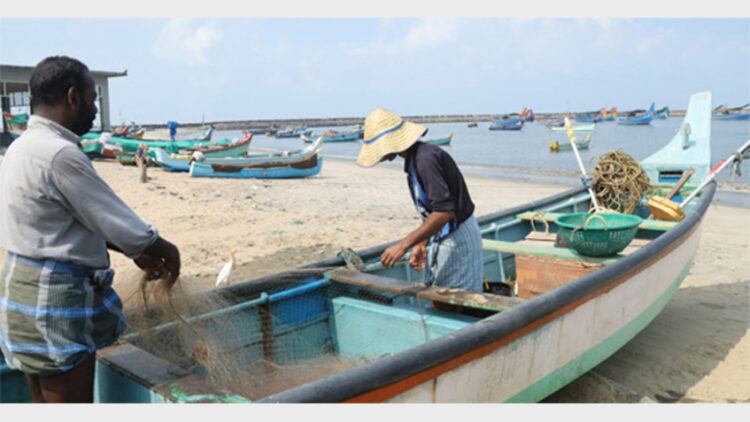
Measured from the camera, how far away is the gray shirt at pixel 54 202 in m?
1.94

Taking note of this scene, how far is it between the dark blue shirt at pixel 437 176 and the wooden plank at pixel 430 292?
1.87 ft

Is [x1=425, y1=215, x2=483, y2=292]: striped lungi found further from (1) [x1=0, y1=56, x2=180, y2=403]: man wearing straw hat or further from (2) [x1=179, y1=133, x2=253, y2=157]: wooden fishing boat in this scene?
(2) [x1=179, y1=133, x2=253, y2=157]: wooden fishing boat

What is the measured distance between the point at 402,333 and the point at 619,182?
462 cm

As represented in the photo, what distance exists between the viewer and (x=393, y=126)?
3.55 metres

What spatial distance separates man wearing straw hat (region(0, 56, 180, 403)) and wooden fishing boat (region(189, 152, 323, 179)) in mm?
16457

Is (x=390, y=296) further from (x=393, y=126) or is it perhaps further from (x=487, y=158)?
(x=487, y=158)

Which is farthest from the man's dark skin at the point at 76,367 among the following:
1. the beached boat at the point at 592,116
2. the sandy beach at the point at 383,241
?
the beached boat at the point at 592,116

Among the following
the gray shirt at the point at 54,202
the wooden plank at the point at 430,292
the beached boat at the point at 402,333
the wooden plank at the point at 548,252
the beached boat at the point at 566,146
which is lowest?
the beached boat at the point at 402,333

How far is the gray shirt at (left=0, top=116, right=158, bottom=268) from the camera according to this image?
1938 mm

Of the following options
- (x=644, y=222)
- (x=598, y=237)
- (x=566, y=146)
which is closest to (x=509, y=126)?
(x=566, y=146)

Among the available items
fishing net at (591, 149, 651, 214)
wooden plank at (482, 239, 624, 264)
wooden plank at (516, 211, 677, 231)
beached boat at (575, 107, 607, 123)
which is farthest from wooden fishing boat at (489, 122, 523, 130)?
wooden plank at (482, 239, 624, 264)

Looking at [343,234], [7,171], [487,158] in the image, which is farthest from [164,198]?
[487,158]

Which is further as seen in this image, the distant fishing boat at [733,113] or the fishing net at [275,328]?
the distant fishing boat at [733,113]

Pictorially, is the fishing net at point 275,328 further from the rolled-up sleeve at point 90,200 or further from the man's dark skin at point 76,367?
the rolled-up sleeve at point 90,200
